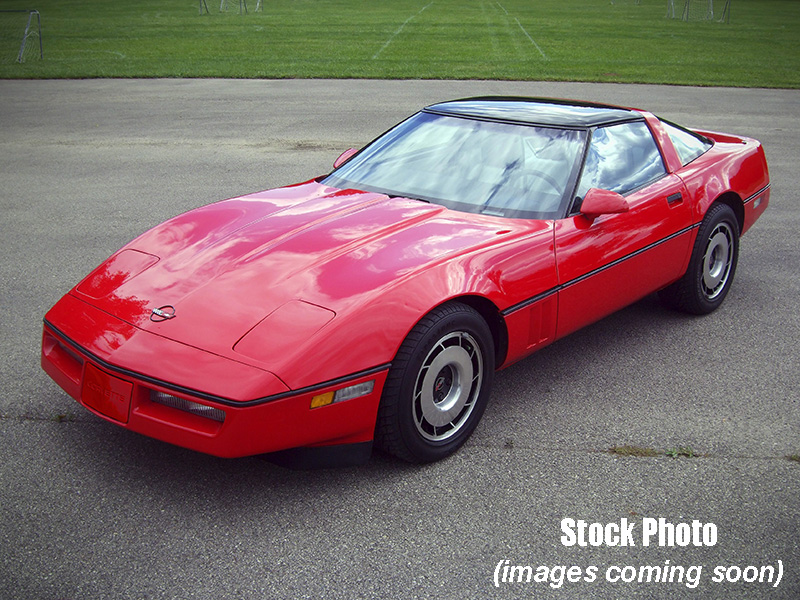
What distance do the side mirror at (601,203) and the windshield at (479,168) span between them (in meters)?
0.13

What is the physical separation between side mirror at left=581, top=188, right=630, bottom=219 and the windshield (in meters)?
0.13

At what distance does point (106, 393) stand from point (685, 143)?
3638mm

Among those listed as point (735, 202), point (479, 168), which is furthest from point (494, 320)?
point (735, 202)

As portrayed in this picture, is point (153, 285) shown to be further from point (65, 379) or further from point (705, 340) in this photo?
point (705, 340)

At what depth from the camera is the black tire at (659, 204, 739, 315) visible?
464cm

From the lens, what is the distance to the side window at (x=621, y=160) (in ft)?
13.2

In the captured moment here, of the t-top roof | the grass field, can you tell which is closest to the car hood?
the t-top roof

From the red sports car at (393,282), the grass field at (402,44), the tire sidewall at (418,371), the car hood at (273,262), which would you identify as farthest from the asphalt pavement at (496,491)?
the grass field at (402,44)

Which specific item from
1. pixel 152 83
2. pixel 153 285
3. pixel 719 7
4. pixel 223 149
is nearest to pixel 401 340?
pixel 153 285

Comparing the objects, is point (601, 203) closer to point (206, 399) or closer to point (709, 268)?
point (709, 268)

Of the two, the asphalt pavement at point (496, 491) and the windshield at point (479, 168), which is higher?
the windshield at point (479, 168)

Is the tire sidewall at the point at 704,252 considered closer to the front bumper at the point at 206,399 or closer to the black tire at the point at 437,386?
the black tire at the point at 437,386

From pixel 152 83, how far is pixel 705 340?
39.6ft

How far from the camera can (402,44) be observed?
20641 millimetres
